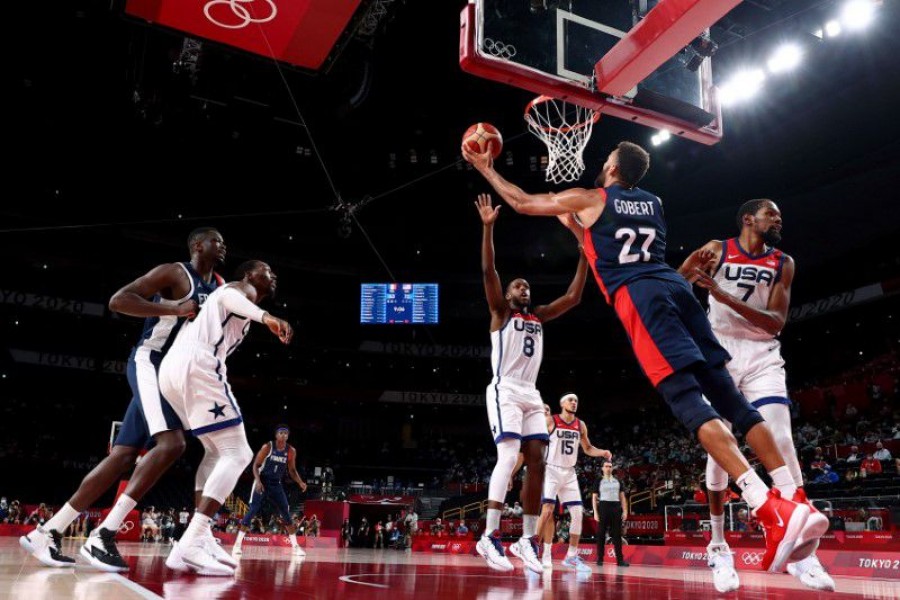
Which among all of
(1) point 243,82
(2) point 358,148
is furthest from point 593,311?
(1) point 243,82

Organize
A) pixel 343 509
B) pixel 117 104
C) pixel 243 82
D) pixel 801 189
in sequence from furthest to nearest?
pixel 801 189, pixel 343 509, pixel 117 104, pixel 243 82

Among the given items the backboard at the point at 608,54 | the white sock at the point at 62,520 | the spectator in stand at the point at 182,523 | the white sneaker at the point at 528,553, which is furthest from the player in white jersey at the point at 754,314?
the spectator in stand at the point at 182,523

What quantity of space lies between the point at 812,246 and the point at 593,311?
34.0 ft

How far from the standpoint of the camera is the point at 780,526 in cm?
300

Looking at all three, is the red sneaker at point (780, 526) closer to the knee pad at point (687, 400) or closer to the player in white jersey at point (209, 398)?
the knee pad at point (687, 400)

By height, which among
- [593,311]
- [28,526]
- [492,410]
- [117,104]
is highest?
[117,104]

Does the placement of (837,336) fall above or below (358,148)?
below

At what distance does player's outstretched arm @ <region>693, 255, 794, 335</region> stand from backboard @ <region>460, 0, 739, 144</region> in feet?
9.15

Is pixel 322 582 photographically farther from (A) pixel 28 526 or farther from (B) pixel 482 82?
(A) pixel 28 526

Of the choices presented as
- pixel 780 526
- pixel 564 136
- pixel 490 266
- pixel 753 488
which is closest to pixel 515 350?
pixel 490 266

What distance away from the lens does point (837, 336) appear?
27.0 metres

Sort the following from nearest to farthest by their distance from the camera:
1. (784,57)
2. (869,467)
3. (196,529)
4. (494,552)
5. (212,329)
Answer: (196,529), (212,329), (494,552), (784,57), (869,467)

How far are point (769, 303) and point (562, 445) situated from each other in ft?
16.3

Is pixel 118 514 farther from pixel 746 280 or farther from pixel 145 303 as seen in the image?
pixel 746 280
